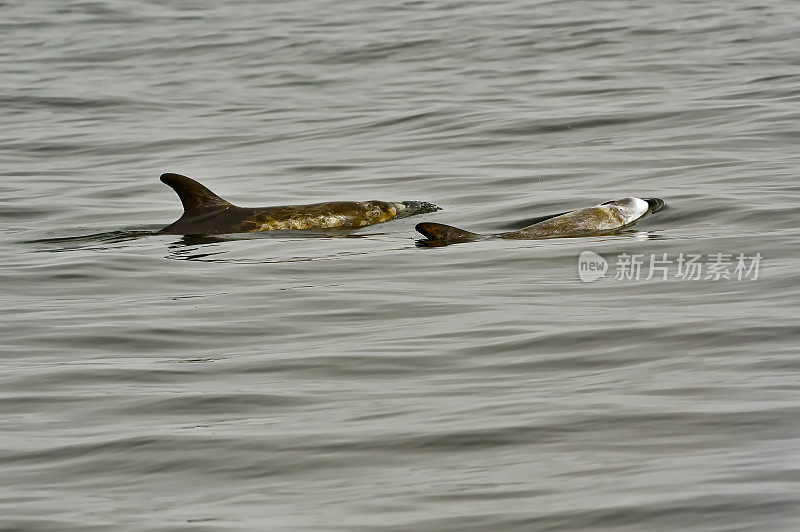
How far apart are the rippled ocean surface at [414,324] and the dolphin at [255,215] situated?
29 centimetres

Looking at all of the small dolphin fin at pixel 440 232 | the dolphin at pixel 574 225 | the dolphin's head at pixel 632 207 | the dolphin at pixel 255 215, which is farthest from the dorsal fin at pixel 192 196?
the dolphin's head at pixel 632 207

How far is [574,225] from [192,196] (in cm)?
331

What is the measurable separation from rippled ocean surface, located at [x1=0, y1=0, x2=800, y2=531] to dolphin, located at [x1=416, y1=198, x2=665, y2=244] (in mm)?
211

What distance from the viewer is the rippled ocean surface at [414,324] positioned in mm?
4727

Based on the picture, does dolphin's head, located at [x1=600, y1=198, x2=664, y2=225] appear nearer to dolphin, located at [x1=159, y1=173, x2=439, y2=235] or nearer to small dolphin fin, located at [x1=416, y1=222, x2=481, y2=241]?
small dolphin fin, located at [x1=416, y1=222, x2=481, y2=241]

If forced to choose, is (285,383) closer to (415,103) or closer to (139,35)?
(415,103)

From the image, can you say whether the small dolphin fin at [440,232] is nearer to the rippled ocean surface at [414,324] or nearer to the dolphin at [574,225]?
the dolphin at [574,225]

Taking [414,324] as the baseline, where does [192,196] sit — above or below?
above

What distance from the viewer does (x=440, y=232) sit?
10094 mm

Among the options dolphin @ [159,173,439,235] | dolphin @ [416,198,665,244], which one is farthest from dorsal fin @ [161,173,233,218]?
dolphin @ [416,198,665,244]

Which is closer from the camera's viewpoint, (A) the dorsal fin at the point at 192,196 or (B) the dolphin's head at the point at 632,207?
(B) the dolphin's head at the point at 632,207

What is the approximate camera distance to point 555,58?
23.6m

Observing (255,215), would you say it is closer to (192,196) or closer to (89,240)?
(192,196)

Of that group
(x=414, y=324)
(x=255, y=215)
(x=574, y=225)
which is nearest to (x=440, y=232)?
(x=574, y=225)
